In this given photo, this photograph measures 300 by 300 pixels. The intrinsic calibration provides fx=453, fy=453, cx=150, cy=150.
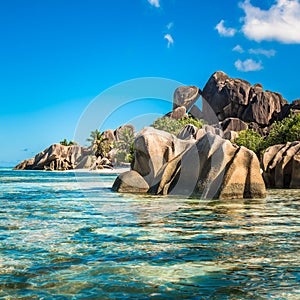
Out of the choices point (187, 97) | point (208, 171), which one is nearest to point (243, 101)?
point (187, 97)

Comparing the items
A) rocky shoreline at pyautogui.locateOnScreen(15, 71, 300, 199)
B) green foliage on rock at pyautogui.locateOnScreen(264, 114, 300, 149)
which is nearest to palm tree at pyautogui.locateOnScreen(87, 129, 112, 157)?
green foliage on rock at pyautogui.locateOnScreen(264, 114, 300, 149)

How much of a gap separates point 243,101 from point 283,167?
6936 cm

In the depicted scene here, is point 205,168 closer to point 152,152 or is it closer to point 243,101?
point 152,152

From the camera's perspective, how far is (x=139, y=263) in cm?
663

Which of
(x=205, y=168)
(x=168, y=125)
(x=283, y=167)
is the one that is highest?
(x=168, y=125)

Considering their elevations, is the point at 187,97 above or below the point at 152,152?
above

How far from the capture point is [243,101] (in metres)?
92.1

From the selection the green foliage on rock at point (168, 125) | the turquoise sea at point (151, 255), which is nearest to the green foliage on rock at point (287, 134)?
the turquoise sea at point (151, 255)

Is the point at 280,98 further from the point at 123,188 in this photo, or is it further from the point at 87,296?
the point at 87,296

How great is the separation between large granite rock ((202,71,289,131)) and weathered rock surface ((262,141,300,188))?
64.5 metres

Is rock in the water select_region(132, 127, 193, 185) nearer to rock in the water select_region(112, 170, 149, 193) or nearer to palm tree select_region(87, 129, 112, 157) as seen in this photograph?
rock in the water select_region(112, 170, 149, 193)

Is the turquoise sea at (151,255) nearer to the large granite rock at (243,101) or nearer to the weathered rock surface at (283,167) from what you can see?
the weathered rock surface at (283,167)

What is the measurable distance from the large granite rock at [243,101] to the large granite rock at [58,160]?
29166 mm

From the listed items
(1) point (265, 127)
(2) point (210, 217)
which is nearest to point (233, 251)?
(2) point (210, 217)
